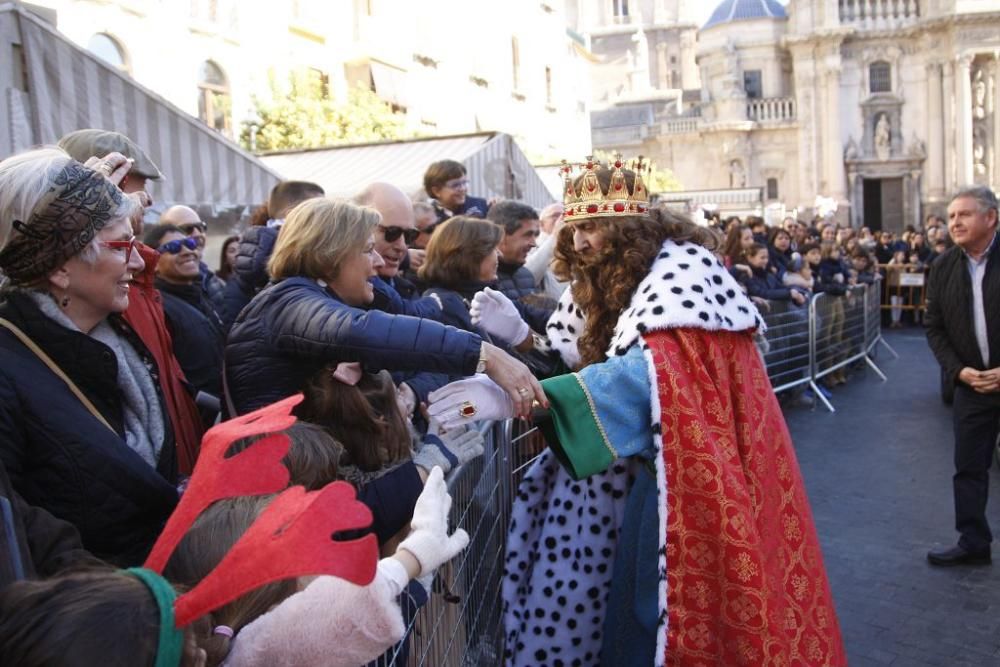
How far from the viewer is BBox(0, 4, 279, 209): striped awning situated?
4.92 m

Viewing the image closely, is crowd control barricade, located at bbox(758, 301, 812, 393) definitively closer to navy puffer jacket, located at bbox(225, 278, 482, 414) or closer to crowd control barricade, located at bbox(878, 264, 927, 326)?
navy puffer jacket, located at bbox(225, 278, 482, 414)

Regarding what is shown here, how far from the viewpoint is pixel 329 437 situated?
2273mm

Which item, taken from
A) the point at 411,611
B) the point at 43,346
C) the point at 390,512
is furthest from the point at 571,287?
the point at 43,346

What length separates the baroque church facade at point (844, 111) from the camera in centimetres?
3909

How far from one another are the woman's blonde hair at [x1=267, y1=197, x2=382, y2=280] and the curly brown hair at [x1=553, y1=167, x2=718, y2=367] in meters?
0.82

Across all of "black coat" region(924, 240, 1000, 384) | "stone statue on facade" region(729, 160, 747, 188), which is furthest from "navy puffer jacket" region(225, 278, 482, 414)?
"stone statue on facade" region(729, 160, 747, 188)

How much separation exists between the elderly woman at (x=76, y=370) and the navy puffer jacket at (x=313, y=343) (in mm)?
317

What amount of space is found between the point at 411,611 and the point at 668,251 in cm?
156

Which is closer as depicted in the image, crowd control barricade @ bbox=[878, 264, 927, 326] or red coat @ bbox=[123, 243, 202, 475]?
red coat @ bbox=[123, 243, 202, 475]

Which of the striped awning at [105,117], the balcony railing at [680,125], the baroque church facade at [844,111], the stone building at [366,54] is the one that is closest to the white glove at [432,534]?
the striped awning at [105,117]

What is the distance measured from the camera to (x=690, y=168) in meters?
46.0

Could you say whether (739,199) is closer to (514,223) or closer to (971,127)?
(971,127)

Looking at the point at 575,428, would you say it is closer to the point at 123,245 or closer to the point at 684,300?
the point at 684,300

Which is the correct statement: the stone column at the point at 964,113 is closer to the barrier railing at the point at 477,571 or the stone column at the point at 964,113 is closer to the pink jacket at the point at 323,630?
the barrier railing at the point at 477,571
